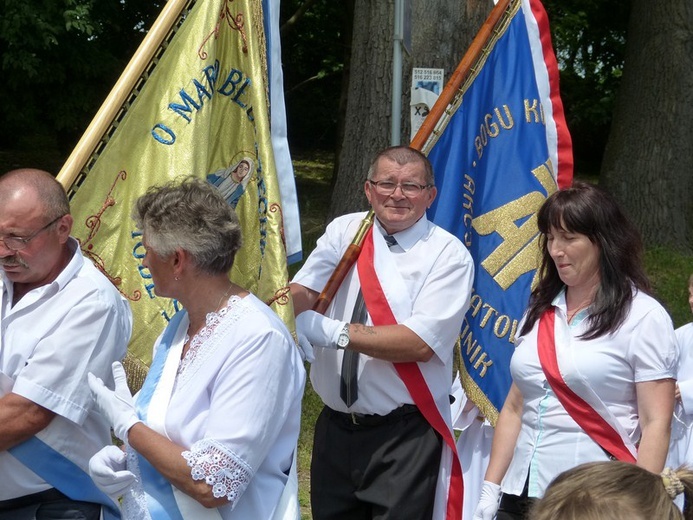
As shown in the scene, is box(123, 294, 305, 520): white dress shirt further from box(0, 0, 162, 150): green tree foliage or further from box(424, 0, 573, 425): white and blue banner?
box(0, 0, 162, 150): green tree foliage

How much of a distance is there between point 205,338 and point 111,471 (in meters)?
0.45

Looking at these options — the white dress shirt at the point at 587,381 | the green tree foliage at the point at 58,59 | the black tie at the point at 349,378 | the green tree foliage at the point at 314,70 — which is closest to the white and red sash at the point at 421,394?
the black tie at the point at 349,378

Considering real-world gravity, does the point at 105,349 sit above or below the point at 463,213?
below

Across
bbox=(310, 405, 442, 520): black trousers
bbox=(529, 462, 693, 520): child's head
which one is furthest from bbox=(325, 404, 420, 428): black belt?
bbox=(529, 462, 693, 520): child's head

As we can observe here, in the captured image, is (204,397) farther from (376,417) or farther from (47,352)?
(376,417)

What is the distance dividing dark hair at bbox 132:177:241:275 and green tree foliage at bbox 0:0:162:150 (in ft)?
29.9

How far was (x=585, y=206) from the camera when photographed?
3.57m

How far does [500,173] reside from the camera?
4.80 m

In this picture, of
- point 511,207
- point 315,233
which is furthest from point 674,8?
point 511,207

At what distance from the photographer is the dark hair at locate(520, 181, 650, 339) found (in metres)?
3.51

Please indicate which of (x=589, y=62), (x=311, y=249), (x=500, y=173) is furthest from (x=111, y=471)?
(x=589, y=62)

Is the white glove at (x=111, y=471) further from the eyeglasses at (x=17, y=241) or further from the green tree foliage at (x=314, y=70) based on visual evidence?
the green tree foliage at (x=314, y=70)

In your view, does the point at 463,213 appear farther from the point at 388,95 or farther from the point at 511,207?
the point at 388,95

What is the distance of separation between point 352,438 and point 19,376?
1.44 metres
